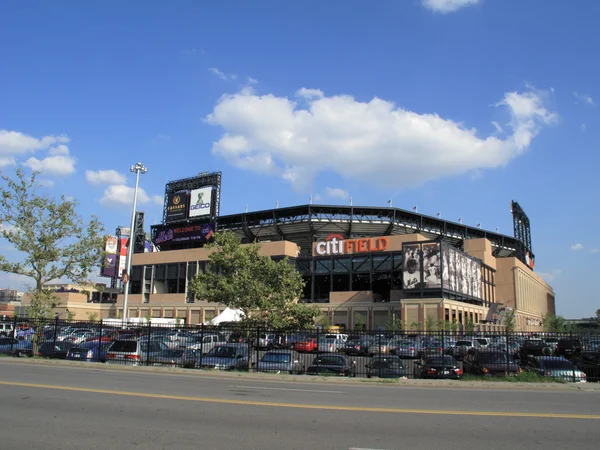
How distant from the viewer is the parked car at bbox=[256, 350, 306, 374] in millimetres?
20438

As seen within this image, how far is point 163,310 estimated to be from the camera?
281 feet

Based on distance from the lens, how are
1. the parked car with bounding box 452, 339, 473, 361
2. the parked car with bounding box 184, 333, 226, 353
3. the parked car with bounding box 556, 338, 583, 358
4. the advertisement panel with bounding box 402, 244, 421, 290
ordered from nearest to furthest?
the parked car with bounding box 556, 338, 583, 358
the parked car with bounding box 452, 339, 473, 361
the parked car with bounding box 184, 333, 226, 353
the advertisement panel with bounding box 402, 244, 421, 290

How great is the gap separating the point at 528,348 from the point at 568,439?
44.9 feet

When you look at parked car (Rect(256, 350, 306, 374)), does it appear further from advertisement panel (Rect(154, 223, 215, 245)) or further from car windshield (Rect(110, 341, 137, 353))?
advertisement panel (Rect(154, 223, 215, 245))

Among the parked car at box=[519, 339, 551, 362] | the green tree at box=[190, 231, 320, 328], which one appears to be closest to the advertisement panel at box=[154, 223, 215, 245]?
the green tree at box=[190, 231, 320, 328]

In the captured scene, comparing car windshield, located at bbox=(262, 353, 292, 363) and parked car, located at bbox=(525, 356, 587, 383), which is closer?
parked car, located at bbox=(525, 356, 587, 383)

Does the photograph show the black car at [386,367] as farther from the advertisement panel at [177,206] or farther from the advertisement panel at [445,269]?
the advertisement panel at [177,206]

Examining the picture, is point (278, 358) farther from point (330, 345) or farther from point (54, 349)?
point (54, 349)

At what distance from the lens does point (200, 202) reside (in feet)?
289

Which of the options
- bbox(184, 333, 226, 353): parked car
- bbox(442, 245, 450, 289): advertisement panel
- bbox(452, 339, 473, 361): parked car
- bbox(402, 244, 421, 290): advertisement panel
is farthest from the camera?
bbox(402, 244, 421, 290): advertisement panel

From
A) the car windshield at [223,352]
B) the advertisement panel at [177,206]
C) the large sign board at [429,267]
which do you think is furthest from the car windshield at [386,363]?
the advertisement panel at [177,206]

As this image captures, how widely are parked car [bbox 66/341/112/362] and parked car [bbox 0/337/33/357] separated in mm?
2952

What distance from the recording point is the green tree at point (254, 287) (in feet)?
87.2

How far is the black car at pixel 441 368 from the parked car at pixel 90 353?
47.8 feet
